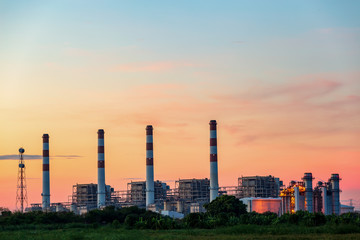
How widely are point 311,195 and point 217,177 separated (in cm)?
1340

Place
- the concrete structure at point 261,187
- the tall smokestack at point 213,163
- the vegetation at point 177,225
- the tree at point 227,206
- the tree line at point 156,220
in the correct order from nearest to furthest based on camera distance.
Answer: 1. the vegetation at point 177,225
2. the tree line at point 156,220
3. the tree at point 227,206
4. the tall smokestack at point 213,163
5. the concrete structure at point 261,187

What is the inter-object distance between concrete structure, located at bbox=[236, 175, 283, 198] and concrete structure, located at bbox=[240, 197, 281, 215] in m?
5.57

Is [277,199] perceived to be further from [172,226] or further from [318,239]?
[318,239]

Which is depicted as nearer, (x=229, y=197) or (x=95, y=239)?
(x=95, y=239)

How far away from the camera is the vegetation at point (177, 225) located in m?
34.5

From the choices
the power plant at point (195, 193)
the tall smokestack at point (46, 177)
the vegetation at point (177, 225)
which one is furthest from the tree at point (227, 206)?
the tall smokestack at point (46, 177)

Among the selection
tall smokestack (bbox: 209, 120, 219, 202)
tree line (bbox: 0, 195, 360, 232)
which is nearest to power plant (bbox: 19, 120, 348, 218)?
tall smokestack (bbox: 209, 120, 219, 202)

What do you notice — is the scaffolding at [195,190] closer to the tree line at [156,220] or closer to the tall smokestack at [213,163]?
the tall smokestack at [213,163]

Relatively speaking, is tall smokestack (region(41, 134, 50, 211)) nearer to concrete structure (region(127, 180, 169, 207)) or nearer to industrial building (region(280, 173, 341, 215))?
concrete structure (region(127, 180, 169, 207))

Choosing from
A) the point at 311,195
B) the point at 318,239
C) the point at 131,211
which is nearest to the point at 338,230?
the point at 318,239

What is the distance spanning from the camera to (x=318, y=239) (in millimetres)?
29047

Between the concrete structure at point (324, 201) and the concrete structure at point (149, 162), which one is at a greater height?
the concrete structure at point (149, 162)

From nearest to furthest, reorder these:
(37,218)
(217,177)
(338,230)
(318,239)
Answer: (318,239), (338,230), (37,218), (217,177)

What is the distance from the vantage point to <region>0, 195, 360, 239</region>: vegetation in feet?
113
